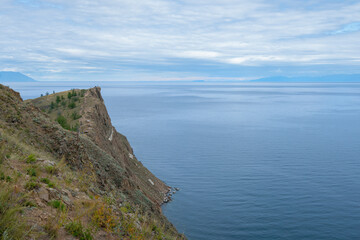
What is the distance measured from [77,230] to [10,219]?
2.26m

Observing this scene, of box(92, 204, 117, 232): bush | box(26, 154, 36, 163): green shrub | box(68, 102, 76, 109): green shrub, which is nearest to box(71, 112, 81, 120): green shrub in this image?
box(68, 102, 76, 109): green shrub

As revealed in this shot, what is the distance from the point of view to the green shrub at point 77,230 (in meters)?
8.70

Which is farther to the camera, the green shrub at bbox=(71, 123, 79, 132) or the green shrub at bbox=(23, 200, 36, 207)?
the green shrub at bbox=(71, 123, 79, 132)

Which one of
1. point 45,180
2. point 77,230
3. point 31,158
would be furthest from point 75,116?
point 77,230

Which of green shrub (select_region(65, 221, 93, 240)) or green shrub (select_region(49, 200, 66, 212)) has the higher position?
green shrub (select_region(49, 200, 66, 212))

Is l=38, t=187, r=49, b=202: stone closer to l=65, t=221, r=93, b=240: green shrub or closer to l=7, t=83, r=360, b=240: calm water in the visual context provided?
l=65, t=221, r=93, b=240: green shrub

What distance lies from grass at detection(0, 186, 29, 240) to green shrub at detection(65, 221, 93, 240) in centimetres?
143

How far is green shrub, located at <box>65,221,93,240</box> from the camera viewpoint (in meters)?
8.70

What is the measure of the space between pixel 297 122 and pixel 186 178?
3088 inches

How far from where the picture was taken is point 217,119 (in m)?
133

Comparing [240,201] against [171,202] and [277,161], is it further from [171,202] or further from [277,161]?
[277,161]

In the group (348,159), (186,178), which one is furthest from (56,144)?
(348,159)

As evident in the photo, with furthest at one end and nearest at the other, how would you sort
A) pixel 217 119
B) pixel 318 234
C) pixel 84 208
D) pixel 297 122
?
1. pixel 217 119
2. pixel 297 122
3. pixel 318 234
4. pixel 84 208

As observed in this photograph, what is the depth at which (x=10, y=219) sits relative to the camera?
7137 millimetres
